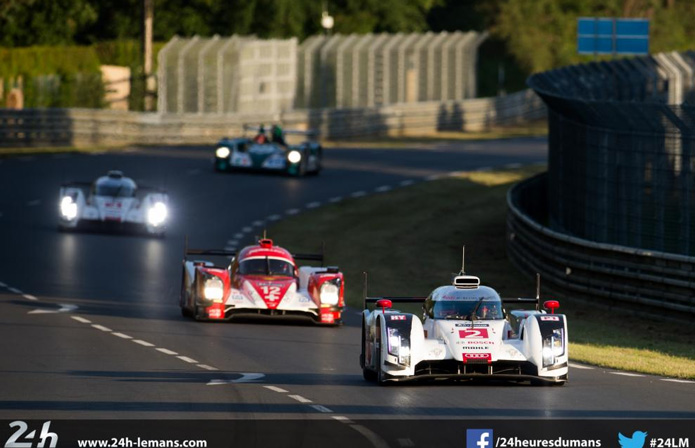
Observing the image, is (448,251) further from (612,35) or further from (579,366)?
(612,35)

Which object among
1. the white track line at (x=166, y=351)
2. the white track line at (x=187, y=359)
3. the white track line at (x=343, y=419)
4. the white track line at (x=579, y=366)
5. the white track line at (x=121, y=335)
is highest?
the white track line at (x=343, y=419)

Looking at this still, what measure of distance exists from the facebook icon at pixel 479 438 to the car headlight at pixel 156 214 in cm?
2147

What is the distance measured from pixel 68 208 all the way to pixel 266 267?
11605 millimetres

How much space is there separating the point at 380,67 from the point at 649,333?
1861 inches

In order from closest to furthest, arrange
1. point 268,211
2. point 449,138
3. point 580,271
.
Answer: point 580,271 → point 268,211 → point 449,138

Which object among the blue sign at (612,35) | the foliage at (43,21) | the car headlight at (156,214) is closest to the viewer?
the car headlight at (156,214)

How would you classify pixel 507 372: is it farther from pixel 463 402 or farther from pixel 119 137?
pixel 119 137

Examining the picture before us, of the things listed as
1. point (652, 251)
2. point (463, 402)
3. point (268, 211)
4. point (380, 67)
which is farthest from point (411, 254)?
point (380, 67)

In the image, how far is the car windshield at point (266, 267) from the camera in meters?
24.9

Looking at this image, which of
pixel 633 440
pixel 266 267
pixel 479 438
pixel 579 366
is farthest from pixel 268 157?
pixel 633 440

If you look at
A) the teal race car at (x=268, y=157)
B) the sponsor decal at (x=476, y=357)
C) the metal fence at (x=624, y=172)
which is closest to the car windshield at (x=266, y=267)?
the metal fence at (x=624, y=172)

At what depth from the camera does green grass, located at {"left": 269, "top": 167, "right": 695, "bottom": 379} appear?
23.9m

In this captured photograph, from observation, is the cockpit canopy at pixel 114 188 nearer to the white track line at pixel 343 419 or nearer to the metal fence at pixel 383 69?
the white track line at pixel 343 419

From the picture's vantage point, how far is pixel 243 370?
19.4 metres
